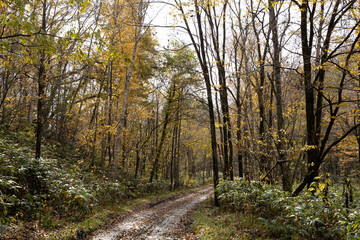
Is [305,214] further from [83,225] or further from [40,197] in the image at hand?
[40,197]

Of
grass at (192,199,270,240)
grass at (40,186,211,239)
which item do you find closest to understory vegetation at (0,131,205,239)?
grass at (40,186,211,239)

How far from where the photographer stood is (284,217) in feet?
19.5

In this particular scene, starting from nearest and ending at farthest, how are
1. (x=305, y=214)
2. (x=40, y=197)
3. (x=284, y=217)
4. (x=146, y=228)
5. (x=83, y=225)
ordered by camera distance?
(x=305, y=214)
(x=284, y=217)
(x=83, y=225)
(x=40, y=197)
(x=146, y=228)

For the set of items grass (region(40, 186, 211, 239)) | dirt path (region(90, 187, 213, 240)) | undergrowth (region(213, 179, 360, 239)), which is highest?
undergrowth (region(213, 179, 360, 239))

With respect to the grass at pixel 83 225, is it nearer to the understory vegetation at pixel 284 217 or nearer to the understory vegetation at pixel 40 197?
the understory vegetation at pixel 40 197

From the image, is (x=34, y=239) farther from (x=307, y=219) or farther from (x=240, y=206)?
(x=240, y=206)

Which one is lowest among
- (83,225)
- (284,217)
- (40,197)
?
(83,225)

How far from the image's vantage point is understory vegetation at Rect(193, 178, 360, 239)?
4793 mm

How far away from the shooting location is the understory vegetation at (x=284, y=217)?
4.79 m

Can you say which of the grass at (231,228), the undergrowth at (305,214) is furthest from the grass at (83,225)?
the undergrowth at (305,214)

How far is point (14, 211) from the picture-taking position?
18.0ft

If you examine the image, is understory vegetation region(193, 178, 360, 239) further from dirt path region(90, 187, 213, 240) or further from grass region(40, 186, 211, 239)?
grass region(40, 186, 211, 239)

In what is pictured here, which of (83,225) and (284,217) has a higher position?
(284,217)

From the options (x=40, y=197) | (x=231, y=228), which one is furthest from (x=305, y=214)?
(x=40, y=197)
